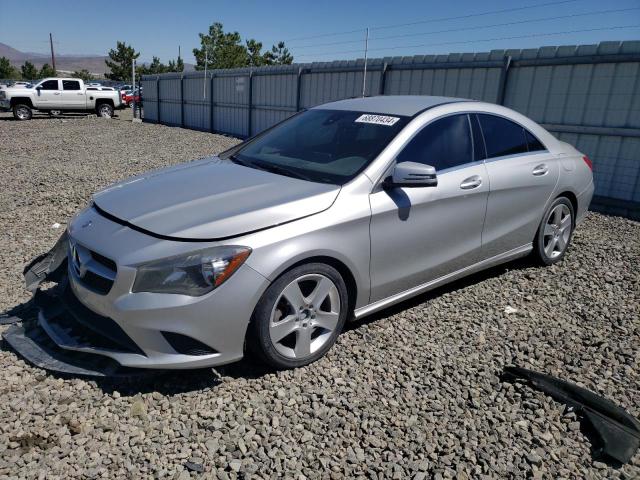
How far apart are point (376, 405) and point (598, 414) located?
1.22 m

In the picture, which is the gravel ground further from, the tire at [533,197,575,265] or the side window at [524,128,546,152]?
the side window at [524,128,546,152]

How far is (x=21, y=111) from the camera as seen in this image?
77.6 ft

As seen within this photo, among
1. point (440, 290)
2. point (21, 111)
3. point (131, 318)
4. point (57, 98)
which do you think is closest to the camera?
point (131, 318)

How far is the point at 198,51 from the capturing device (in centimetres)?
5312

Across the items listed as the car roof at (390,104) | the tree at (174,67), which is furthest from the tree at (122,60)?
the car roof at (390,104)

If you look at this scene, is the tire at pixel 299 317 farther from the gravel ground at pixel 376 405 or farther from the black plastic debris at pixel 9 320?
the black plastic debris at pixel 9 320

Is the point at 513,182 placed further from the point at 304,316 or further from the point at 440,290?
the point at 304,316

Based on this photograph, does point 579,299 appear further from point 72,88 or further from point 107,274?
point 72,88

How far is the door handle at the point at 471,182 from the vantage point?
149 inches

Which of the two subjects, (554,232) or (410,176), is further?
(554,232)

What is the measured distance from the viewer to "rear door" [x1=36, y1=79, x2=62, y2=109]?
23.9 metres

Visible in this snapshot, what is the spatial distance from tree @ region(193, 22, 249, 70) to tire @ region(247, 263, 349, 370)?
2012 inches

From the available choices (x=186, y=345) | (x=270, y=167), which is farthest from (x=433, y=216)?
(x=186, y=345)

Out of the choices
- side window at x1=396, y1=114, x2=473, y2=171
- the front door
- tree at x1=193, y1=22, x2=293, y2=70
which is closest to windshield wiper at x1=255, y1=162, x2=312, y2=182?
the front door
